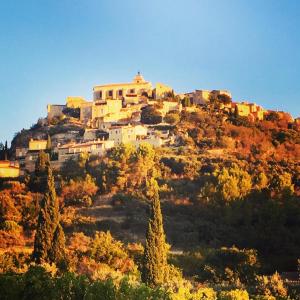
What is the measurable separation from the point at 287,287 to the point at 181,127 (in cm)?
3164

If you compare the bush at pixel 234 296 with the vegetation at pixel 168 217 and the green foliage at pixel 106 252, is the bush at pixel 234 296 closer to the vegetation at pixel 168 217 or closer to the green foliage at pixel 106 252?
the vegetation at pixel 168 217

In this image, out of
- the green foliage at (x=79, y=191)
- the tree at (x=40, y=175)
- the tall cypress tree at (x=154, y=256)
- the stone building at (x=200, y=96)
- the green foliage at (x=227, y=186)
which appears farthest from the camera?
the stone building at (x=200, y=96)

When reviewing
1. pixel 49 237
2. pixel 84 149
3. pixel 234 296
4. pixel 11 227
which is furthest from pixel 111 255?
pixel 84 149

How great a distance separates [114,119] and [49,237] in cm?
2938

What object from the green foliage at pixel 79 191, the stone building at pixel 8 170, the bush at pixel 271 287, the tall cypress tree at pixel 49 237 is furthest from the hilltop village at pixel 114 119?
the bush at pixel 271 287

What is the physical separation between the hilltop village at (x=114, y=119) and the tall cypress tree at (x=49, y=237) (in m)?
19.6

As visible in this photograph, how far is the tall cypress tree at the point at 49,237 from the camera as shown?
127 ft

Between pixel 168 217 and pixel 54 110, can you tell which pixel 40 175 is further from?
pixel 54 110

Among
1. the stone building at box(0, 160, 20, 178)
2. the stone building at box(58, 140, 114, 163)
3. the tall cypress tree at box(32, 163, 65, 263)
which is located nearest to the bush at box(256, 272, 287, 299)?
the tall cypress tree at box(32, 163, 65, 263)

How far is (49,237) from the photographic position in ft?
130

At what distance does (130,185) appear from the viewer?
55.2 m

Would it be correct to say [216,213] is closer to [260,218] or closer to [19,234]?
[260,218]

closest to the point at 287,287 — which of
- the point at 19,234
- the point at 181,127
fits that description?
the point at 19,234

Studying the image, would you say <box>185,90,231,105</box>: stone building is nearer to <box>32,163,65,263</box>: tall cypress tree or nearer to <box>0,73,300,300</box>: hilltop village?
<box>0,73,300,300</box>: hilltop village
